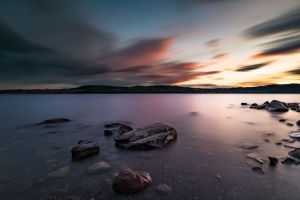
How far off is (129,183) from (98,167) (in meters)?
3.10

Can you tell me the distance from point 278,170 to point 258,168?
101 cm

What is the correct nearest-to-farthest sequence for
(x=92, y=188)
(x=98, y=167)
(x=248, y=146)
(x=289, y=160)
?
1. (x=92, y=188)
2. (x=98, y=167)
3. (x=289, y=160)
4. (x=248, y=146)

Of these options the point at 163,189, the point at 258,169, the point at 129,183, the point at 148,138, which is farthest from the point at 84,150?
the point at 258,169

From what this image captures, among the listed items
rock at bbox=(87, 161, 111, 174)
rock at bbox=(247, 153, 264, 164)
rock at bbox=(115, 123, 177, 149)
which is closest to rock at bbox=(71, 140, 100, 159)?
rock at bbox=(87, 161, 111, 174)

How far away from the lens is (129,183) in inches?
279

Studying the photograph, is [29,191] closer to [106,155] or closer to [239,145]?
[106,155]

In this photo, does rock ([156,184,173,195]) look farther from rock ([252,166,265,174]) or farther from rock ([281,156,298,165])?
rock ([281,156,298,165])

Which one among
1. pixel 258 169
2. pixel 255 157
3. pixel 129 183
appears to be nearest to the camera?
pixel 129 183

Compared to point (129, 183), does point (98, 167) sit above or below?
below

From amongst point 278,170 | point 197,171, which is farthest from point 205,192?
point 278,170

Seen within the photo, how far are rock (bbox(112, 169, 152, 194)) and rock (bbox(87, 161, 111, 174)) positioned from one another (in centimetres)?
206

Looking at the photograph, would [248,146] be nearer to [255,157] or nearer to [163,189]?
[255,157]

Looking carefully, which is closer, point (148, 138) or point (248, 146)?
point (248, 146)

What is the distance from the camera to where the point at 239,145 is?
13.2m
